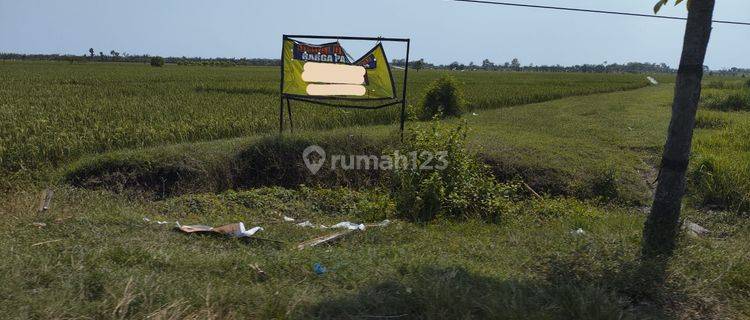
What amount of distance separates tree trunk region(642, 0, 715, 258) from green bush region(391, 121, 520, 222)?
216 centimetres

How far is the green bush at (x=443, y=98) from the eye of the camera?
47.5ft

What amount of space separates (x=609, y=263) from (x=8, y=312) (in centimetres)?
363

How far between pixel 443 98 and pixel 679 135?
1067 centimetres

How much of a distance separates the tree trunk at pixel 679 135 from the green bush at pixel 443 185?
7.09 feet

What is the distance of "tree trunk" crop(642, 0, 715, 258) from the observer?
3.86m

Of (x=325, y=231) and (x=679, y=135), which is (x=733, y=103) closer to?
(x=679, y=135)

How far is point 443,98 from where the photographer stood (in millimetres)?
14562

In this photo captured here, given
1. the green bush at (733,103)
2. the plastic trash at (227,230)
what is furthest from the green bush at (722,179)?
the green bush at (733,103)

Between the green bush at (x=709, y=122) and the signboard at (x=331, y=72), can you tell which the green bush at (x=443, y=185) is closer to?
the signboard at (x=331, y=72)

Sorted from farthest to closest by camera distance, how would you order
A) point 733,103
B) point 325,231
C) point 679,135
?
point 733,103
point 325,231
point 679,135

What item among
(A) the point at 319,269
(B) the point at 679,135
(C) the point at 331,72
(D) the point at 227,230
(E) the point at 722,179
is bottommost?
(D) the point at 227,230

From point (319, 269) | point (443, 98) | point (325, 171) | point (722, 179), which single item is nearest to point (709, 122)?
point (443, 98)

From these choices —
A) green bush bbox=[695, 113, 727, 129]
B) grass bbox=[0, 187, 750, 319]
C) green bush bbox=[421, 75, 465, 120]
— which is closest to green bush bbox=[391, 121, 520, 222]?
grass bbox=[0, 187, 750, 319]

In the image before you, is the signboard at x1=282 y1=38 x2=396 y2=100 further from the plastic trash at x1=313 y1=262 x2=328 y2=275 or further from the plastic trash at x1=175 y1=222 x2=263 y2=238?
the plastic trash at x1=313 y1=262 x2=328 y2=275
